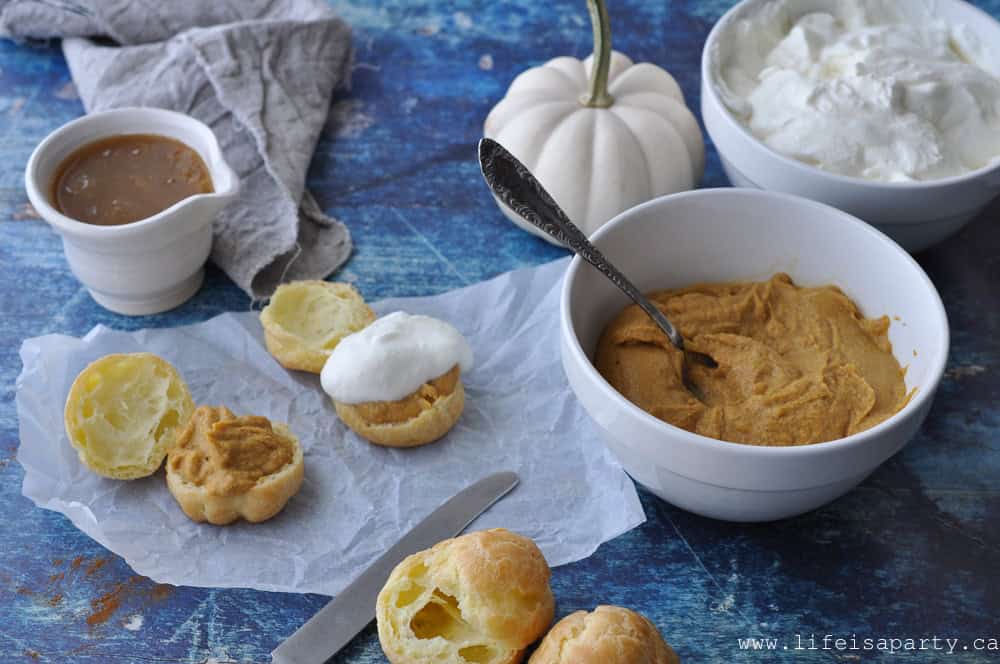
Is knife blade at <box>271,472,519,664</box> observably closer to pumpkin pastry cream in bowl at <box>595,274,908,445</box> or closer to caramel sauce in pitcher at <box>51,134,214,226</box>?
pumpkin pastry cream in bowl at <box>595,274,908,445</box>

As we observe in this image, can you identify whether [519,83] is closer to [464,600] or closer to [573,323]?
[573,323]

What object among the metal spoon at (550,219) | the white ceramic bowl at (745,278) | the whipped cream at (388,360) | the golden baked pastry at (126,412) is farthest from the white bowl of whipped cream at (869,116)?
the golden baked pastry at (126,412)

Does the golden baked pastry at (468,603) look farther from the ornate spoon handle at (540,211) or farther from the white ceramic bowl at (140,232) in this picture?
the white ceramic bowl at (140,232)

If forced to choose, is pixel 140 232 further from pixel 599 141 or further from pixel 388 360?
pixel 599 141

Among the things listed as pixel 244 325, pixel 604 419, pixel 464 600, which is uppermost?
pixel 604 419

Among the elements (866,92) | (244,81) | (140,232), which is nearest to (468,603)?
(140,232)

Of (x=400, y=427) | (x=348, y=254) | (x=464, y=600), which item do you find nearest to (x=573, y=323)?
(x=400, y=427)
